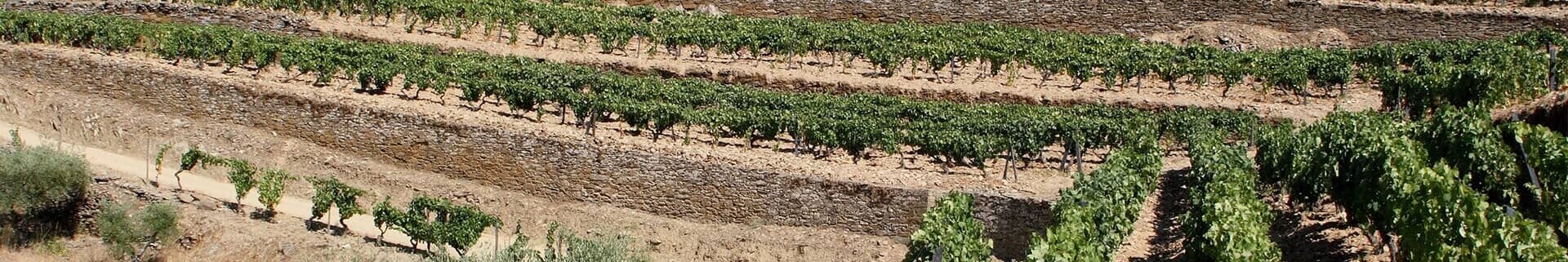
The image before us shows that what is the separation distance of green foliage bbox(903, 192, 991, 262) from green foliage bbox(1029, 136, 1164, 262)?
0.93 meters

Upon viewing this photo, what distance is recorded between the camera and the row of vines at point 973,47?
35.3 m

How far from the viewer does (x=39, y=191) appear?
29.0 metres

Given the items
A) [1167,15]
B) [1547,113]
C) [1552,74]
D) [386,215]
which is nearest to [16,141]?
[386,215]

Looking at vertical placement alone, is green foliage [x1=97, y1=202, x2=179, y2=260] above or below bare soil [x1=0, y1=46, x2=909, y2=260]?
below

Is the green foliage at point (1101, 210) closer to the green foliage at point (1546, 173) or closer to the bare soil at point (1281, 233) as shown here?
the bare soil at point (1281, 233)

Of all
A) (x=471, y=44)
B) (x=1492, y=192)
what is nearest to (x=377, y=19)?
(x=471, y=44)

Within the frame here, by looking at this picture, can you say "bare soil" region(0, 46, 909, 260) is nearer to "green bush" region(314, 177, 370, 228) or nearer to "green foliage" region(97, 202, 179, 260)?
"green bush" region(314, 177, 370, 228)

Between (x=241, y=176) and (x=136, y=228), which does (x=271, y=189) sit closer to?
(x=241, y=176)

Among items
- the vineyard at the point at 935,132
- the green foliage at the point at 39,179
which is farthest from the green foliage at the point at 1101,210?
the green foliage at the point at 39,179

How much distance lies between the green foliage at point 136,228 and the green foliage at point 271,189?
4.97ft

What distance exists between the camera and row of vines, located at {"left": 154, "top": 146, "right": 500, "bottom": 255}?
27.2 meters

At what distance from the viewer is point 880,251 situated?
88.7 feet

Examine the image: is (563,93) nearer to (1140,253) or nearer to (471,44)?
(471,44)

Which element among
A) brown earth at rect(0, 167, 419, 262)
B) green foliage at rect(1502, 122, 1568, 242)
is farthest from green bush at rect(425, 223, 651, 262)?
green foliage at rect(1502, 122, 1568, 242)
